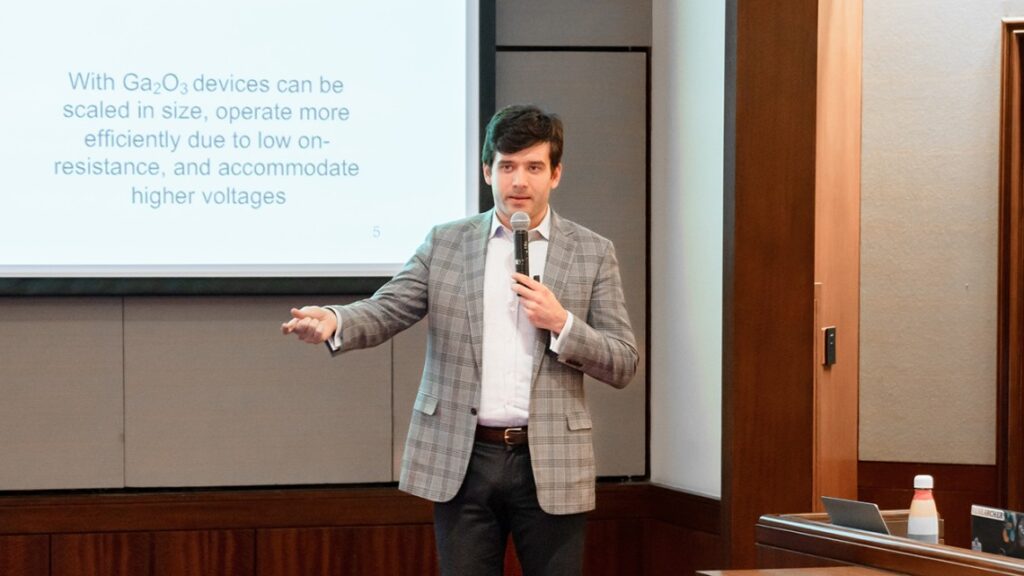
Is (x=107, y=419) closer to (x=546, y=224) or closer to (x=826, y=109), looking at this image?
(x=546, y=224)

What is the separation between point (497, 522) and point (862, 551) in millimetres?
981

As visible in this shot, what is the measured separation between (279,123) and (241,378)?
0.83m

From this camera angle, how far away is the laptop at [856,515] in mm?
2084

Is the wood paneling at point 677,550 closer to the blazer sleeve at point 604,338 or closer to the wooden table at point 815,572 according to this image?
the blazer sleeve at point 604,338

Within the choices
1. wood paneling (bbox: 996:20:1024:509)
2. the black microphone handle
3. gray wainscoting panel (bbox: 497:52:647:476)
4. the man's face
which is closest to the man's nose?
the man's face

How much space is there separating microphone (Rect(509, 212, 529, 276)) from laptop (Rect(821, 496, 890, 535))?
847 mm

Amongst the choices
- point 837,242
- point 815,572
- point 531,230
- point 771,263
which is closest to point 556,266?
point 531,230

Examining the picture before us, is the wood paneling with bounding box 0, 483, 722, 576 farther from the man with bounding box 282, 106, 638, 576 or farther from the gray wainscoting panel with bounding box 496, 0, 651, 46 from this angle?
the gray wainscoting panel with bounding box 496, 0, 651, 46

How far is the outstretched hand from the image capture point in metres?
2.61

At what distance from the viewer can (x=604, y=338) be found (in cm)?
273

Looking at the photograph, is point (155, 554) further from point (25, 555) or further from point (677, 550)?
point (677, 550)

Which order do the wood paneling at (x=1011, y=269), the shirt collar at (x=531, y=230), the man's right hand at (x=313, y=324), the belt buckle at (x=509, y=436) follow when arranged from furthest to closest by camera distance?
the wood paneling at (x=1011, y=269) → the shirt collar at (x=531, y=230) → the belt buckle at (x=509, y=436) → the man's right hand at (x=313, y=324)

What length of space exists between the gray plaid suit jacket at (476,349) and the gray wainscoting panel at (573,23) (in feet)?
4.16

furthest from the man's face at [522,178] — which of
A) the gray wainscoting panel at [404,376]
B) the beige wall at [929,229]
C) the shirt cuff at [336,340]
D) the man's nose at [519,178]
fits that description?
the beige wall at [929,229]
